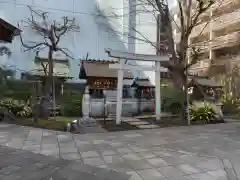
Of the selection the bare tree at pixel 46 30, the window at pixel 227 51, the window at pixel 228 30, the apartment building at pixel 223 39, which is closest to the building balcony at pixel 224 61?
the apartment building at pixel 223 39

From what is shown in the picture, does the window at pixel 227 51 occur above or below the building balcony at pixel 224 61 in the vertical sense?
above

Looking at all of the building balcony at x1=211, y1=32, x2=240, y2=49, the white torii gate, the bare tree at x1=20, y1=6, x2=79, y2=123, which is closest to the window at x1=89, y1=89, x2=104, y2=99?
the bare tree at x1=20, y1=6, x2=79, y2=123

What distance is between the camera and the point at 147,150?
18.9ft

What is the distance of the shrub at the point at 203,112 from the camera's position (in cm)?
1053

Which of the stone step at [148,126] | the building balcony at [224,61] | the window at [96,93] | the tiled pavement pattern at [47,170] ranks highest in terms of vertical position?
the building balcony at [224,61]

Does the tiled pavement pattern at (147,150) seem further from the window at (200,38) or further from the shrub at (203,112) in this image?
the window at (200,38)

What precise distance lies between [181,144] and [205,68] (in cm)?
2257

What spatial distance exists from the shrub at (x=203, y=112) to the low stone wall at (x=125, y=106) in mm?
3351

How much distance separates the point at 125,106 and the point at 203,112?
4.24m

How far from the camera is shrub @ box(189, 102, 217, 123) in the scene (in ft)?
34.6

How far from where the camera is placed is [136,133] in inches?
312

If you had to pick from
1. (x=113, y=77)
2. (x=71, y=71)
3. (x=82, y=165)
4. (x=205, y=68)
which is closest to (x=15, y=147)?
(x=82, y=165)

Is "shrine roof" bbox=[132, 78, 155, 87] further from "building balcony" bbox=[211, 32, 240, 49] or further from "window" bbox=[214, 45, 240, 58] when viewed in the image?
"window" bbox=[214, 45, 240, 58]

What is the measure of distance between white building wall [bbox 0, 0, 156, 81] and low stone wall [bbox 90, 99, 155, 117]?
3.57 metres
